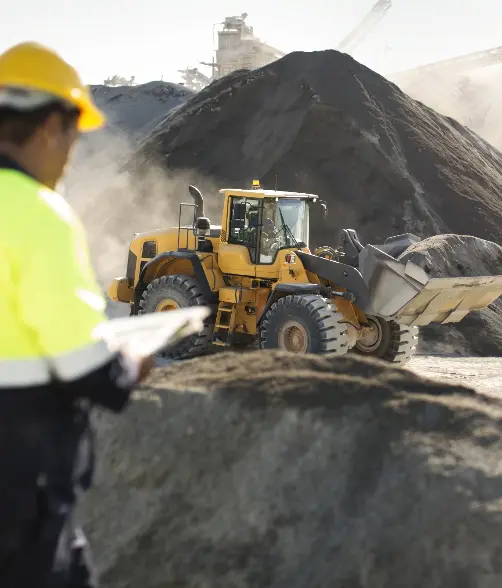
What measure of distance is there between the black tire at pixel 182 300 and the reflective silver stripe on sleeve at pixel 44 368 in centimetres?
827

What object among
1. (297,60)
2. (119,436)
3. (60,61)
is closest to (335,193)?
(297,60)

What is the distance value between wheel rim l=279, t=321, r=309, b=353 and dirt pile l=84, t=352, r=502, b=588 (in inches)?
209

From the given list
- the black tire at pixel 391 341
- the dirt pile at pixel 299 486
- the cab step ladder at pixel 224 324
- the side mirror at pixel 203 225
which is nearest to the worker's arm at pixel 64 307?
the dirt pile at pixel 299 486

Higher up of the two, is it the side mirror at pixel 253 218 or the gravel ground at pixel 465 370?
the side mirror at pixel 253 218

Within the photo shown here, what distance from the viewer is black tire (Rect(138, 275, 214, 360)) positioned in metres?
10.2

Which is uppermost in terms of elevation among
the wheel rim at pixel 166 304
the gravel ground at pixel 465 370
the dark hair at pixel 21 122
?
the dark hair at pixel 21 122

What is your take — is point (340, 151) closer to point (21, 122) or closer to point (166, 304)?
point (166, 304)

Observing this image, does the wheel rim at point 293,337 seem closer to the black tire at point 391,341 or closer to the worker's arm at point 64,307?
the black tire at point 391,341

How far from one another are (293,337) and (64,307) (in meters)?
7.56

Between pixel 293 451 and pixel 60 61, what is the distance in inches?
77.9

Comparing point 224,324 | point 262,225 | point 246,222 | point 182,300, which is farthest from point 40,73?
point 182,300

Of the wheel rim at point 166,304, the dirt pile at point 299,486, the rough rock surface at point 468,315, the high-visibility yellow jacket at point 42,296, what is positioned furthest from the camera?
the rough rock surface at point 468,315

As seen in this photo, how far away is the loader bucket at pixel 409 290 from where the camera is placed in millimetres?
9102

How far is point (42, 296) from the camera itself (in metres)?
1.69
